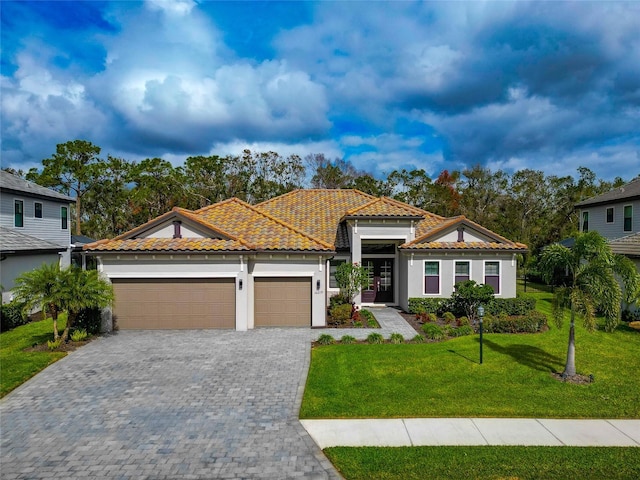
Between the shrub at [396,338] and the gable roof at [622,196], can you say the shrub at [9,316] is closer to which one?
the shrub at [396,338]

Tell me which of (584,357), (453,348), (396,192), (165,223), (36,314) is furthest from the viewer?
(396,192)

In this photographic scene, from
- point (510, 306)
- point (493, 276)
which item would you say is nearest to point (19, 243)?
point (493, 276)

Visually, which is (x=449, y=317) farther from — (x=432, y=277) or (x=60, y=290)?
(x=60, y=290)

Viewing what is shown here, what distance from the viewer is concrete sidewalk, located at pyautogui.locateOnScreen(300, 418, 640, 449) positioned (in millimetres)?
7000

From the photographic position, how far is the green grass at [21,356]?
10016 millimetres

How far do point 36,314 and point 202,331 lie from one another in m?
9.79

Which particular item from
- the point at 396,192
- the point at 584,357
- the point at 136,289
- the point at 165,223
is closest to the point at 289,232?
the point at 165,223

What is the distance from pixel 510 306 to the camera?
1731 cm

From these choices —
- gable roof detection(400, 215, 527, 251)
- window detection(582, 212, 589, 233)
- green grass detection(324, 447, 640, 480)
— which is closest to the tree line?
window detection(582, 212, 589, 233)

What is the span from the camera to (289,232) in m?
16.9

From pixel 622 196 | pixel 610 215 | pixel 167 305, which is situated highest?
pixel 622 196

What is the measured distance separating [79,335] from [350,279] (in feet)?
36.0

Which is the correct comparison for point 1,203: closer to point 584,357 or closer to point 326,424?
point 326,424

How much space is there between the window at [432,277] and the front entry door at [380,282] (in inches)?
97.4
